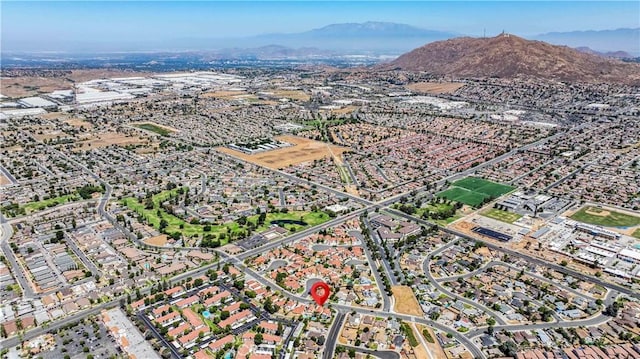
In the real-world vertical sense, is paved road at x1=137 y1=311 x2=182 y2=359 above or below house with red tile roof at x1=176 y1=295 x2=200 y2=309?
below

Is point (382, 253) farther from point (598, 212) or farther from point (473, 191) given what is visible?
point (598, 212)

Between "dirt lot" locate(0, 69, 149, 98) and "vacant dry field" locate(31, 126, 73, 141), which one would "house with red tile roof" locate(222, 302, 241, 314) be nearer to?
"vacant dry field" locate(31, 126, 73, 141)

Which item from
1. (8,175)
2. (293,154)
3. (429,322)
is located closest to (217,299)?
(429,322)

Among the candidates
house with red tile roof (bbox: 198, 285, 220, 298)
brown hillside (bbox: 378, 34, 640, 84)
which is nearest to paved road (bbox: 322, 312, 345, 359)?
house with red tile roof (bbox: 198, 285, 220, 298)

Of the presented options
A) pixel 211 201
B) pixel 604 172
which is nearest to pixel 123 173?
pixel 211 201

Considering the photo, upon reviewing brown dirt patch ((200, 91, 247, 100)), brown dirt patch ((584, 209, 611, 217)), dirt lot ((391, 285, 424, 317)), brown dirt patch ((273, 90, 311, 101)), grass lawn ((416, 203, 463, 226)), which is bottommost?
dirt lot ((391, 285, 424, 317))

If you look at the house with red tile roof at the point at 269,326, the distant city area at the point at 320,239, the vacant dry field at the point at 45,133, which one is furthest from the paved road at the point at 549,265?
the vacant dry field at the point at 45,133
